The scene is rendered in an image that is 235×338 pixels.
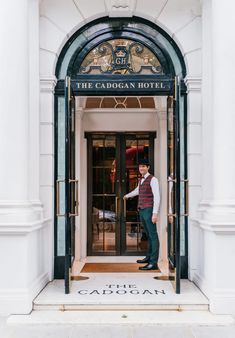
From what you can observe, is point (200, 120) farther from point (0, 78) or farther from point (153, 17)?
point (0, 78)

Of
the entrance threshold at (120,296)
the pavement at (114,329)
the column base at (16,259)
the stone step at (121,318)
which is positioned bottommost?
the pavement at (114,329)

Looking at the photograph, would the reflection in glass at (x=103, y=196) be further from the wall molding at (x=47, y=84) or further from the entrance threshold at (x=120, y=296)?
the wall molding at (x=47, y=84)

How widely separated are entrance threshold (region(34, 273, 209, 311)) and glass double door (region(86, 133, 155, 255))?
2454 millimetres

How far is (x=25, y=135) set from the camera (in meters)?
6.16

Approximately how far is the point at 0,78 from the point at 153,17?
2.62 meters

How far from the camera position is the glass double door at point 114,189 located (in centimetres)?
958

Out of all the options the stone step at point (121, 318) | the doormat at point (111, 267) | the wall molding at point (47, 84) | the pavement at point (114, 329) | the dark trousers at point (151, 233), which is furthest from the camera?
the doormat at point (111, 267)

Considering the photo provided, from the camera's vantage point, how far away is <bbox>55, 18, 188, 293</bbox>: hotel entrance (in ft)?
21.8

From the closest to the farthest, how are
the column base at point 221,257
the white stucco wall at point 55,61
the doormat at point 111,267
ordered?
the column base at point 221,257
the white stucco wall at point 55,61
the doormat at point 111,267

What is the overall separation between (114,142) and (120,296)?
4.13 metres

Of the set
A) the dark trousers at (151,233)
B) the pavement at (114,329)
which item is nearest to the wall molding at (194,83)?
the dark trousers at (151,233)

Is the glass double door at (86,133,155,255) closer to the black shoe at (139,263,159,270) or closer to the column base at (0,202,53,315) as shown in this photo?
the black shoe at (139,263,159,270)

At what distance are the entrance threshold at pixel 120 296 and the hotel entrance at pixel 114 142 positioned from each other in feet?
0.72

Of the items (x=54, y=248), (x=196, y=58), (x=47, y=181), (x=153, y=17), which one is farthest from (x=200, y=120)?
(x=54, y=248)
